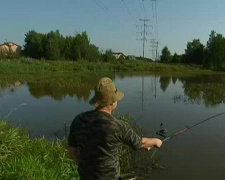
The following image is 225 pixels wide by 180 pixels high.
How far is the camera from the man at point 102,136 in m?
3.18

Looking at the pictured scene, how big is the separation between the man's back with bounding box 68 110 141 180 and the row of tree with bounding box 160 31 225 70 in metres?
80.3

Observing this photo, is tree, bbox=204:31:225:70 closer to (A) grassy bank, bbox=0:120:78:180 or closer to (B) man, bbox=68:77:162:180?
(A) grassy bank, bbox=0:120:78:180

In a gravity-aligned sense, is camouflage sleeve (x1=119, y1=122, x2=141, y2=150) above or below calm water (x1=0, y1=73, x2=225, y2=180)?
above

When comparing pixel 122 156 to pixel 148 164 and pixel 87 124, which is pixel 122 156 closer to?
pixel 148 164

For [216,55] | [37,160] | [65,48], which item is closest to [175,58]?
[216,55]

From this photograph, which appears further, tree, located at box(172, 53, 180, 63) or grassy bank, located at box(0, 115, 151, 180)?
tree, located at box(172, 53, 180, 63)

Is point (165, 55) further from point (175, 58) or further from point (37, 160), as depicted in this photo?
point (37, 160)

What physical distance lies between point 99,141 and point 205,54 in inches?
3364

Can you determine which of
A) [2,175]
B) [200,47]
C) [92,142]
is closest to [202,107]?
[2,175]

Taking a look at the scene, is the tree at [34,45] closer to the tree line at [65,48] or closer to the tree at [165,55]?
the tree line at [65,48]

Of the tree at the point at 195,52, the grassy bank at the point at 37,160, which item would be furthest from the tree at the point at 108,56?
the grassy bank at the point at 37,160

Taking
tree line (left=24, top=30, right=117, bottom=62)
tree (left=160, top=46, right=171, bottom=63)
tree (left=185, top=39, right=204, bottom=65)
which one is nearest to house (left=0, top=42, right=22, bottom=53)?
tree line (left=24, top=30, right=117, bottom=62)

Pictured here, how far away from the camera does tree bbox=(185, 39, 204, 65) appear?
297 ft

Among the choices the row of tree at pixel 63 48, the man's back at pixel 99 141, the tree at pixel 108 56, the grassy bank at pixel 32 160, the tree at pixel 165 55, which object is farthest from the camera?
the tree at pixel 165 55
